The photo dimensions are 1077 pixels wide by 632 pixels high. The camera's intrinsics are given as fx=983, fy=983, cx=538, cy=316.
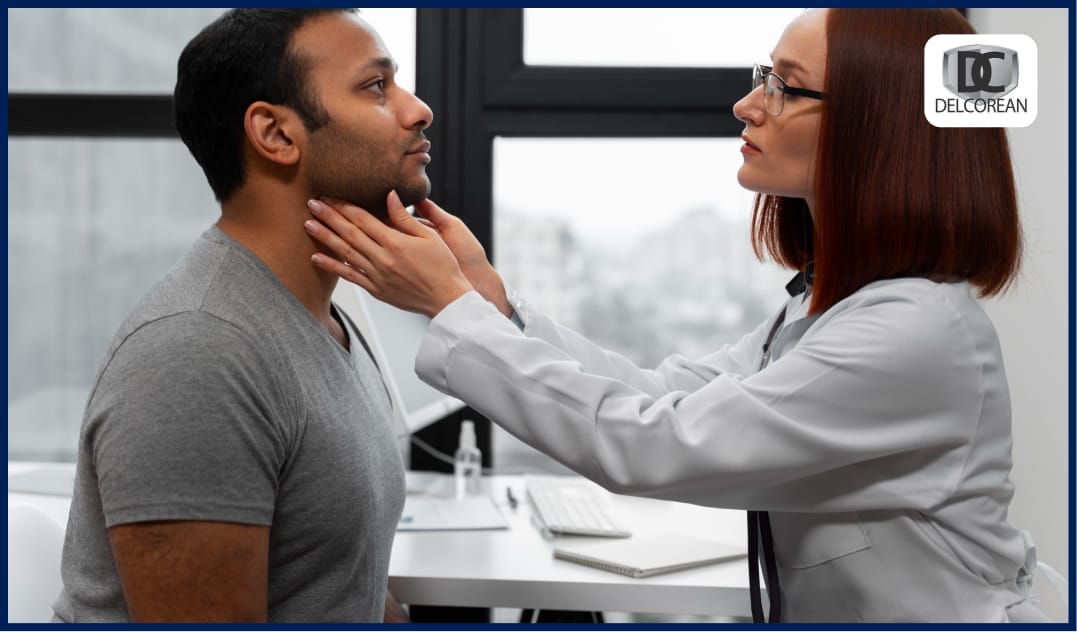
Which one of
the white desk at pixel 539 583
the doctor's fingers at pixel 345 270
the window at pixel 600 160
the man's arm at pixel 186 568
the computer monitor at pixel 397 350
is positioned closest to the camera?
the man's arm at pixel 186 568

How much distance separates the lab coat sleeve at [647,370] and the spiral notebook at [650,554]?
24 centimetres

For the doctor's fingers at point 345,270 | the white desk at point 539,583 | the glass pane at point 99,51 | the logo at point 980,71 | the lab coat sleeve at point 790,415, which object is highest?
the glass pane at point 99,51

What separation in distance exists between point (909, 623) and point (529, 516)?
0.81 metres

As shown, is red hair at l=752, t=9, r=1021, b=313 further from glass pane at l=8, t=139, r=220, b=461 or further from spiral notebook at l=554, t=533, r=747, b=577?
glass pane at l=8, t=139, r=220, b=461

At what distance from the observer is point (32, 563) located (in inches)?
51.3

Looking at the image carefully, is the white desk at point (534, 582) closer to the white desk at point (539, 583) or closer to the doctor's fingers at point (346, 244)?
the white desk at point (539, 583)

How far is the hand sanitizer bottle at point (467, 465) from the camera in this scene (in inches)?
80.0

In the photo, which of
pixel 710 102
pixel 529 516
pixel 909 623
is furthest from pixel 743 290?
pixel 909 623

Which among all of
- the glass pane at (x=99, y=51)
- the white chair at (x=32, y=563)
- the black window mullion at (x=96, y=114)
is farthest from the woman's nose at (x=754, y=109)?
the black window mullion at (x=96, y=114)

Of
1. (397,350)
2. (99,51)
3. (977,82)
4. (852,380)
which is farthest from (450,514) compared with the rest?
(99,51)

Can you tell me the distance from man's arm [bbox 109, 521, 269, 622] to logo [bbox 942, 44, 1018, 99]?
0.96 meters

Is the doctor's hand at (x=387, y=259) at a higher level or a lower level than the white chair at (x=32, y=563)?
higher

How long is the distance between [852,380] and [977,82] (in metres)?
0.45

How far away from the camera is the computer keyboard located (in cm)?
163
